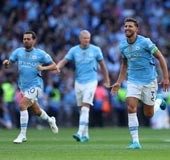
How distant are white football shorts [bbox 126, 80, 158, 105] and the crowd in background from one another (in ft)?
42.7

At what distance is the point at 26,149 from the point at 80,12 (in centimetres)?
1808

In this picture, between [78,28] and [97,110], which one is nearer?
[97,110]

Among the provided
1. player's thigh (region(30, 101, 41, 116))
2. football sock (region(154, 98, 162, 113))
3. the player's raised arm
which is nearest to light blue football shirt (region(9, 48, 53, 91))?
→ player's thigh (region(30, 101, 41, 116))

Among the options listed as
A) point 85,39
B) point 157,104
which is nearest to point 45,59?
point 85,39

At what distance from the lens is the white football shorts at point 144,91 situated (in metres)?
16.3

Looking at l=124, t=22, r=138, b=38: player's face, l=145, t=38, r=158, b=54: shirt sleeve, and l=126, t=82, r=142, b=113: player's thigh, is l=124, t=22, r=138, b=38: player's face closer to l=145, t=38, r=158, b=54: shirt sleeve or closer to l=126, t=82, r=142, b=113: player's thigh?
l=145, t=38, r=158, b=54: shirt sleeve

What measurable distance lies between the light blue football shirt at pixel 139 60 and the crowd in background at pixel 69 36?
13148 millimetres

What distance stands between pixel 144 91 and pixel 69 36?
16103mm

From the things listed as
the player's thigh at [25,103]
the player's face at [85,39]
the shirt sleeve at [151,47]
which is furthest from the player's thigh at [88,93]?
the shirt sleeve at [151,47]

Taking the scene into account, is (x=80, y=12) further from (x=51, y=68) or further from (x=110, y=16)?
(x=51, y=68)

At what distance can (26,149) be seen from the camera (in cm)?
1597

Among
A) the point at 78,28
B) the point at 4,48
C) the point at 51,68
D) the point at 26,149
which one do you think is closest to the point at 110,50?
the point at 78,28

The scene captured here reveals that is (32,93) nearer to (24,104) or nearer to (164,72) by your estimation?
(24,104)

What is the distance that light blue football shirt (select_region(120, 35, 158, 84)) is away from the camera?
53.3 feet
